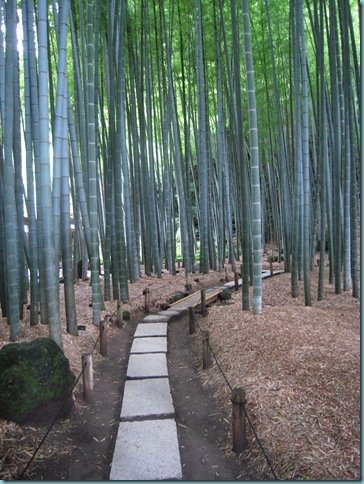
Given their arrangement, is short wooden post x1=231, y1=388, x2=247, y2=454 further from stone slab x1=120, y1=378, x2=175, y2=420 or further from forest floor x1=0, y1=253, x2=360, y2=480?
stone slab x1=120, y1=378, x2=175, y2=420

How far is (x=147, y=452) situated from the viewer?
79.5 inches

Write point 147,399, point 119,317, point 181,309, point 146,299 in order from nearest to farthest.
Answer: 1. point 147,399
2. point 119,317
3. point 181,309
4. point 146,299

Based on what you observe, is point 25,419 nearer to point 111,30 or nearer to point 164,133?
point 111,30

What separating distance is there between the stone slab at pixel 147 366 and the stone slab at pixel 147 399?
0.36ft

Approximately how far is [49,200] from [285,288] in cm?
431

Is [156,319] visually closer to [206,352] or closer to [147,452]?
[206,352]

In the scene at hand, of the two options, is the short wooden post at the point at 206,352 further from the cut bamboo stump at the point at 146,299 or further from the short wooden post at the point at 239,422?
the cut bamboo stump at the point at 146,299

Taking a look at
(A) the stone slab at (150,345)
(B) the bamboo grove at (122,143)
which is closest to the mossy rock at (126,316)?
(B) the bamboo grove at (122,143)

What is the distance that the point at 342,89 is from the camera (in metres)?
5.43

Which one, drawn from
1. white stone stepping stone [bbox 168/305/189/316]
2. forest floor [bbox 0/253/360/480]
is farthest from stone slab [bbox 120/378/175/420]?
white stone stepping stone [bbox 168/305/189/316]

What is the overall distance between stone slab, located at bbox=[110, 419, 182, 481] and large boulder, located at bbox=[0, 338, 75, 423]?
441mm

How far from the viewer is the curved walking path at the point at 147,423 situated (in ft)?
6.22

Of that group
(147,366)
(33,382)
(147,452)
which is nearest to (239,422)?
(147,452)

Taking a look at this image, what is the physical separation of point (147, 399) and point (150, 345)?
3.80 feet
